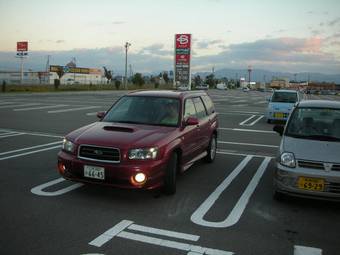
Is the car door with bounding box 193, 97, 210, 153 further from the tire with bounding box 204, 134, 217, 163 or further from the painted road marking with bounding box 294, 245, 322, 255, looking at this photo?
the painted road marking with bounding box 294, 245, 322, 255

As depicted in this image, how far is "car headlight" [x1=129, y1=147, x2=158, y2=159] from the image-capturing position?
5234mm

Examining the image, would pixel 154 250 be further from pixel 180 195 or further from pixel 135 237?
pixel 180 195

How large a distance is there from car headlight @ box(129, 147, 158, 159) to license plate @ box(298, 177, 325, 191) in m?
2.04

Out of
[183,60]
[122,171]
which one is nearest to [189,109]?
[122,171]

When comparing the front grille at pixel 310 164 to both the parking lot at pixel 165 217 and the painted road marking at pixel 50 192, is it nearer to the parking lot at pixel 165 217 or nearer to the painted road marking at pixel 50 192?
the parking lot at pixel 165 217

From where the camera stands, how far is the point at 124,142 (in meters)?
5.31

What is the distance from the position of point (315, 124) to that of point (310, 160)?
1325 millimetres

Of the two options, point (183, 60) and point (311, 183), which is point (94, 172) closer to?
point (311, 183)

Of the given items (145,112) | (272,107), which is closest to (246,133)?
(272,107)

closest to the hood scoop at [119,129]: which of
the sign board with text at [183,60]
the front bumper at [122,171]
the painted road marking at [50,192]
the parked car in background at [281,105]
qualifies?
the front bumper at [122,171]

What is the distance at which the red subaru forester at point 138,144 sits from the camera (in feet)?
17.0

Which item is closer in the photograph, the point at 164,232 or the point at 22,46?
the point at 164,232

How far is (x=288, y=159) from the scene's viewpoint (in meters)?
5.41

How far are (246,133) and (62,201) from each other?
926cm
